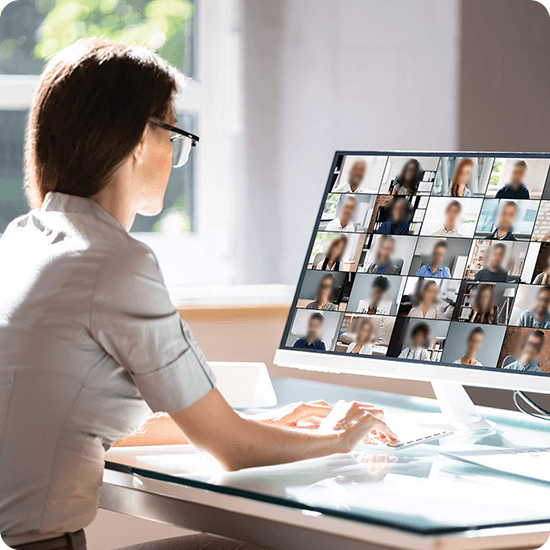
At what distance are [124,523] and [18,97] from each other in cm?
123

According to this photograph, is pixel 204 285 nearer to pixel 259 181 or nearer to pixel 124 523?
pixel 259 181

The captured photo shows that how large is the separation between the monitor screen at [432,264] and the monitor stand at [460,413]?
13cm

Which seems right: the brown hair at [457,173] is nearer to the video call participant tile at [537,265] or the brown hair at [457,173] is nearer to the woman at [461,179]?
the woman at [461,179]

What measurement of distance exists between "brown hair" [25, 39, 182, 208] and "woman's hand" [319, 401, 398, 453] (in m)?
0.48

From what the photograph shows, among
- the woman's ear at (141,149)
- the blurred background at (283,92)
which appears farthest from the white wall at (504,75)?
the woman's ear at (141,149)

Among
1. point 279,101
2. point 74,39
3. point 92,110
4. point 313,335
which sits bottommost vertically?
point 313,335

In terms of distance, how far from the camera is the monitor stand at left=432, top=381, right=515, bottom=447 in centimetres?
138

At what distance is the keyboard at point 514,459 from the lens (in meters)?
1.10

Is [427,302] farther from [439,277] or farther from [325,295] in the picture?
[325,295]

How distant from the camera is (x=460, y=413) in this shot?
1.41 metres

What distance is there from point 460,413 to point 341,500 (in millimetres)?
523

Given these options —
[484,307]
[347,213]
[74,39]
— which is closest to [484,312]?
[484,307]

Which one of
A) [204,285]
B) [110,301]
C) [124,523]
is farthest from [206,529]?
[204,285]

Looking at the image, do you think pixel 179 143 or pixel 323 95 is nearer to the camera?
pixel 179 143
